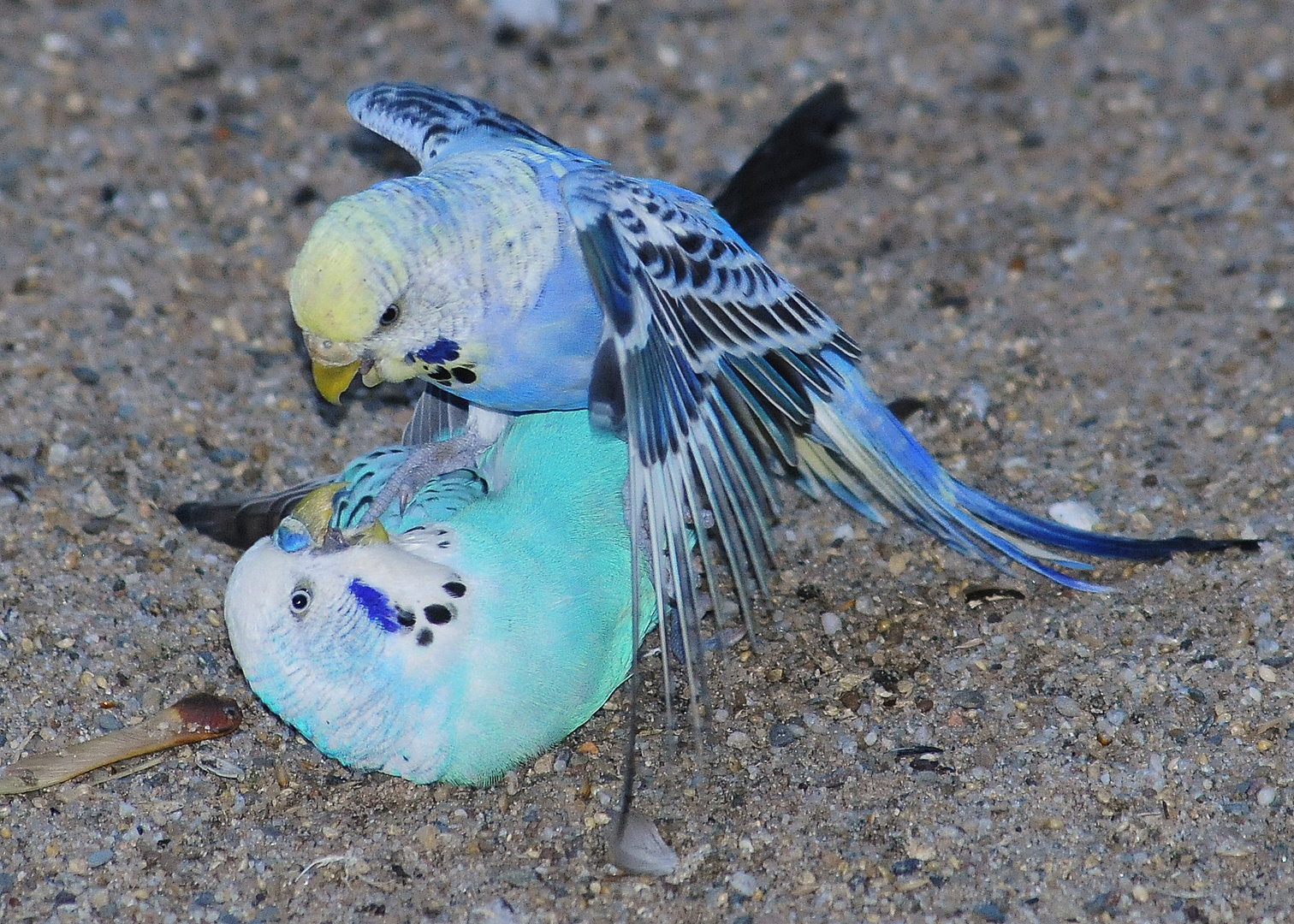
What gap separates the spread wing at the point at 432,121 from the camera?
4.02m

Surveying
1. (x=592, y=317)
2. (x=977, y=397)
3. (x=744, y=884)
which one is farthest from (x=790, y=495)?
(x=744, y=884)

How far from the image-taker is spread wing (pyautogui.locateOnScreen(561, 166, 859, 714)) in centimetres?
331

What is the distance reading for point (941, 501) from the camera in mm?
4027

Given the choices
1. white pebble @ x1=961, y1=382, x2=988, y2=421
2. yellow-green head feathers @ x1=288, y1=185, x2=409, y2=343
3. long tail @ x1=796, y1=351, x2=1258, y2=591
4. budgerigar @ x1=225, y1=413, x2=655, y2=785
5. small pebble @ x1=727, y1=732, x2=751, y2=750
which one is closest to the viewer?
yellow-green head feathers @ x1=288, y1=185, x2=409, y2=343

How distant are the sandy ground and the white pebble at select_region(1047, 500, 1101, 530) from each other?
0.19 feet

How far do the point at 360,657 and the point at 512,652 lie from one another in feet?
1.11

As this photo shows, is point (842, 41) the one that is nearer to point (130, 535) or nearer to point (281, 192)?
point (281, 192)

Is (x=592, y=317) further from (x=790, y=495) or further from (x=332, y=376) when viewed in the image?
(x=790, y=495)

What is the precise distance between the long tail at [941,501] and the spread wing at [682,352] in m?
0.17

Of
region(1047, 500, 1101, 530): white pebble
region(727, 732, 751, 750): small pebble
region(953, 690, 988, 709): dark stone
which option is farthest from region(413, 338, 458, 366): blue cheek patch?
region(1047, 500, 1101, 530): white pebble

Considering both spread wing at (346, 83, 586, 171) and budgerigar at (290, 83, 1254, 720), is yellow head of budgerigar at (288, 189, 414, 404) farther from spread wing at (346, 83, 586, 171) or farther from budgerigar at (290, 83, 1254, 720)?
spread wing at (346, 83, 586, 171)

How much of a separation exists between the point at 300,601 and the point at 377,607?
174mm

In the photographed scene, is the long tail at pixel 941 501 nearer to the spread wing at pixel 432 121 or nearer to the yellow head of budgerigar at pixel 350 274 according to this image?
the spread wing at pixel 432 121

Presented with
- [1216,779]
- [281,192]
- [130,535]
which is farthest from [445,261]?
[281,192]
